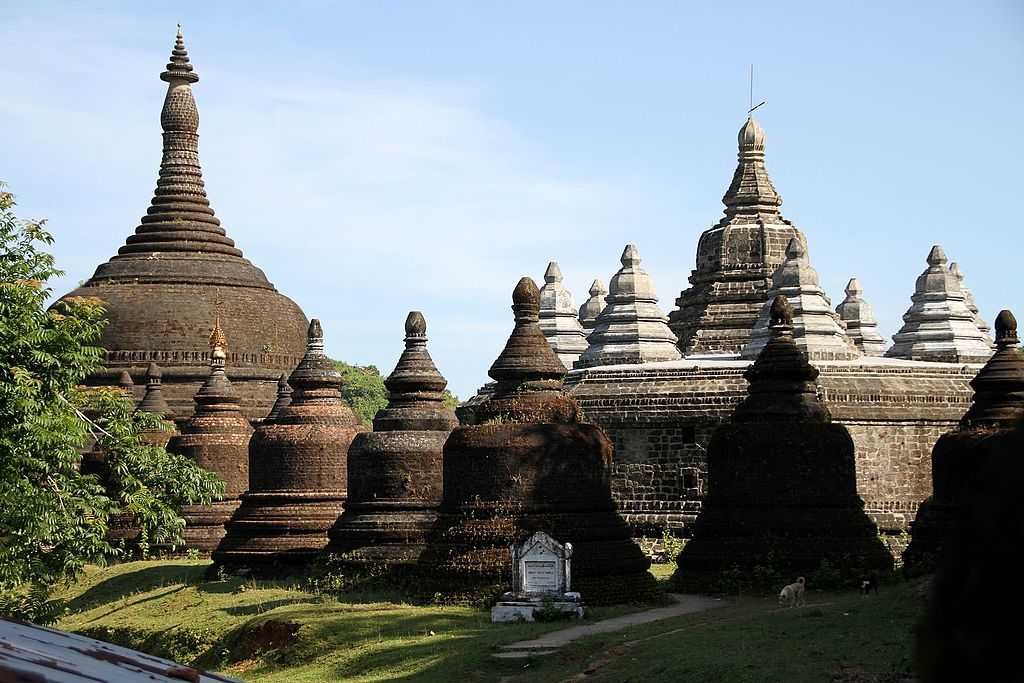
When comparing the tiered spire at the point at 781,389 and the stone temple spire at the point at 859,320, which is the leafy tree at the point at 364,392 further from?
the tiered spire at the point at 781,389

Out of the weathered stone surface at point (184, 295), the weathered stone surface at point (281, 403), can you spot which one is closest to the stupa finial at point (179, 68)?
the weathered stone surface at point (184, 295)

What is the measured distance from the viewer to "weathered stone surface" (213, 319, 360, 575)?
91.1 feet

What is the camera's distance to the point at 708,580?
21750 mm

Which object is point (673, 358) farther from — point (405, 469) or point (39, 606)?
point (39, 606)

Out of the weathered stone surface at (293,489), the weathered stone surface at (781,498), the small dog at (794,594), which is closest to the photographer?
the small dog at (794,594)

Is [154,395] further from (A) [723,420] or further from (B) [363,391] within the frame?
(B) [363,391]

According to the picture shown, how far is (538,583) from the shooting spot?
753 inches

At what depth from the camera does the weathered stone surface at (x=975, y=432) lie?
20281 mm

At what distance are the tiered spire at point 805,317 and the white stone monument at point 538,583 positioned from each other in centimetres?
1170

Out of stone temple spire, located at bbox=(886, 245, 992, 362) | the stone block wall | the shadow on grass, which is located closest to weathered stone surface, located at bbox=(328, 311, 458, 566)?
the stone block wall

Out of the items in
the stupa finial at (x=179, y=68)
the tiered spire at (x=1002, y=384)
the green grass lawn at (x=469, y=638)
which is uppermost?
the stupa finial at (x=179, y=68)

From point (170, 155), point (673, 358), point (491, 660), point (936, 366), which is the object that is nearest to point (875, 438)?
point (936, 366)

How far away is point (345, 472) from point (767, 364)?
9.15 metres

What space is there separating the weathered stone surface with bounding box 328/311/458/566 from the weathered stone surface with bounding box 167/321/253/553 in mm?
8367
